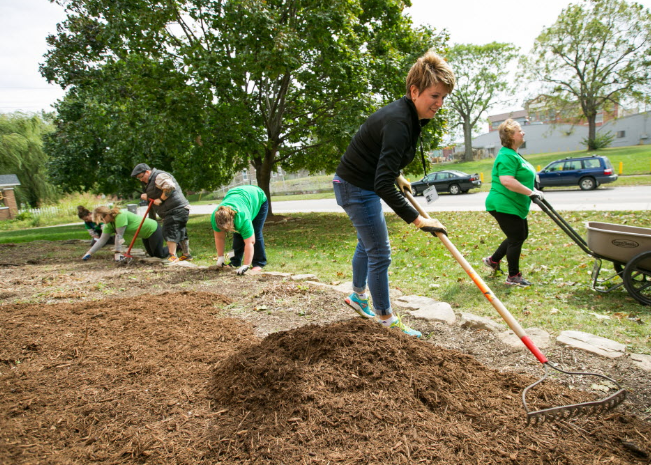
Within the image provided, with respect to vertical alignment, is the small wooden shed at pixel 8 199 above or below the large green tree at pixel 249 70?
below

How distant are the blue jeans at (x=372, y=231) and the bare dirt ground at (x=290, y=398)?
12.7 inches

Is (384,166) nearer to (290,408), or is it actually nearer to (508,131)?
(290,408)

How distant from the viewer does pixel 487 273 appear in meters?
5.25

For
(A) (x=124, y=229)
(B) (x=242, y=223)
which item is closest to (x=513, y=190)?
(B) (x=242, y=223)

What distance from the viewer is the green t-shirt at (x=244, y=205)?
17.5 feet

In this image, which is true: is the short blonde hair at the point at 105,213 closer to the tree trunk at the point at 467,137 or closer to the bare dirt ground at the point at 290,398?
the bare dirt ground at the point at 290,398

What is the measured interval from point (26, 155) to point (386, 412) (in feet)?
118

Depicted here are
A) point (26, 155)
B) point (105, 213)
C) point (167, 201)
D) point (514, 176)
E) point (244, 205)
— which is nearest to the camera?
point (514, 176)

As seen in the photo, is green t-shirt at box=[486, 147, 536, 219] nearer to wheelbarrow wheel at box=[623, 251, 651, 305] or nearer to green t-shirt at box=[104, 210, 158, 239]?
wheelbarrow wheel at box=[623, 251, 651, 305]

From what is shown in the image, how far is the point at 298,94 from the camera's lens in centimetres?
1262

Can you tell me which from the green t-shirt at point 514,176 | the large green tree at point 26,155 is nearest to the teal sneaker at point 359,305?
the green t-shirt at point 514,176

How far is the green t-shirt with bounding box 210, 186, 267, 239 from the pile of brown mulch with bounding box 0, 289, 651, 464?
2.44 m

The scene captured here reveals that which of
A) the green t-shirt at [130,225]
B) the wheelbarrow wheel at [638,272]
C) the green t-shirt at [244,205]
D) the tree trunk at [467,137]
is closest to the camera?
the wheelbarrow wheel at [638,272]

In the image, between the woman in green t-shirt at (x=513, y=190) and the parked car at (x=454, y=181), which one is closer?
the woman in green t-shirt at (x=513, y=190)
